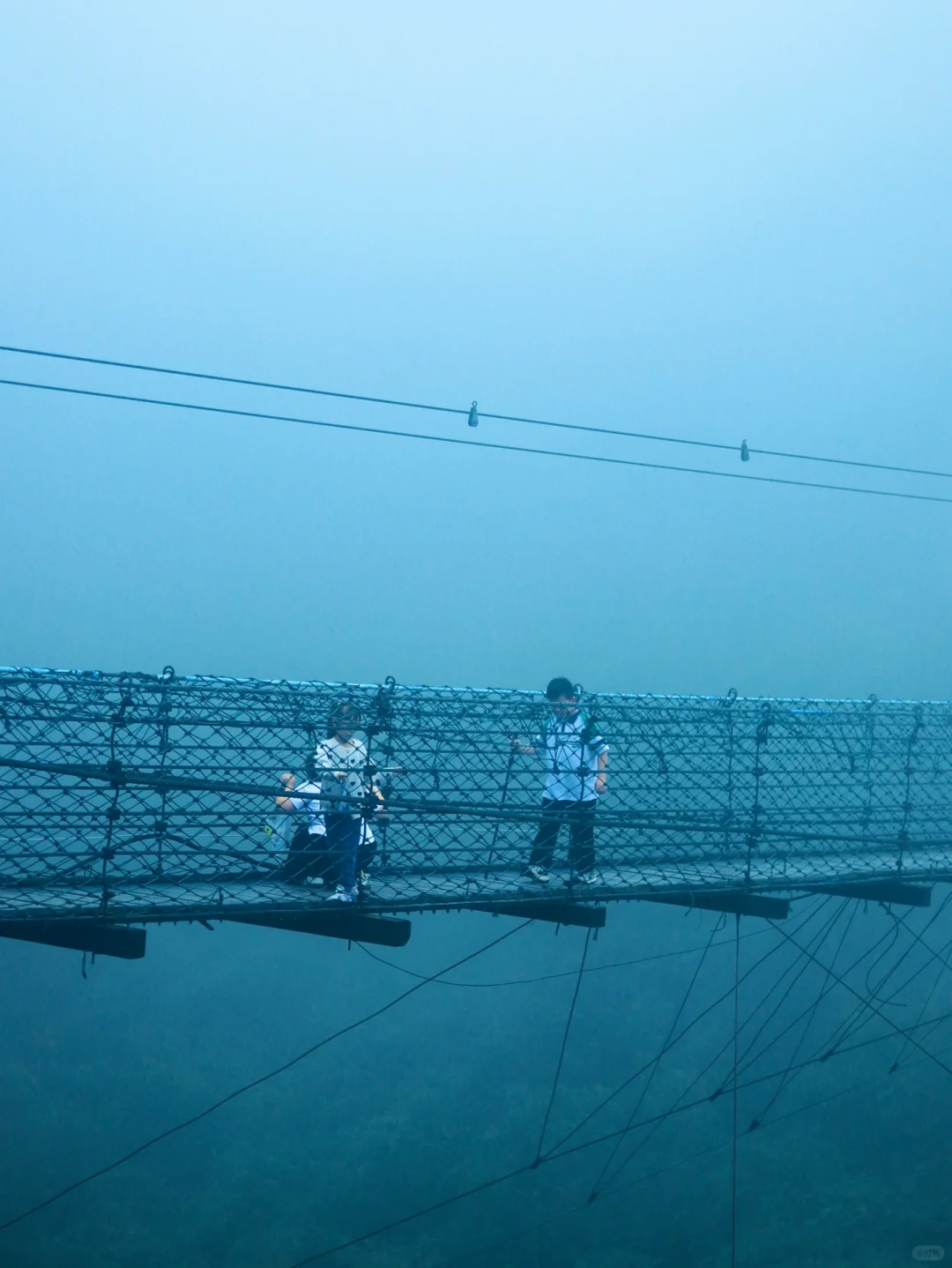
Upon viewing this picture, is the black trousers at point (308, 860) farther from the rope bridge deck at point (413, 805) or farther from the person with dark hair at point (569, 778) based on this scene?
the person with dark hair at point (569, 778)

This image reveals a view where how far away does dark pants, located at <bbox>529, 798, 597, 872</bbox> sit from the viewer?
157 inches

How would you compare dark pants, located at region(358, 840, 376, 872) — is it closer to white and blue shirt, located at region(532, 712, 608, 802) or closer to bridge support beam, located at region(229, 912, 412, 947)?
bridge support beam, located at region(229, 912, 412, 947)

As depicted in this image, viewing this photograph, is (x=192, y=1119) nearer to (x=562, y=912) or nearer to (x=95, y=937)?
(x=562, y=912)

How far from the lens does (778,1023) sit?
8547mm

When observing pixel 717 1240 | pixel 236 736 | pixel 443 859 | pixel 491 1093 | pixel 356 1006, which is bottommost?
pixel 717 1240

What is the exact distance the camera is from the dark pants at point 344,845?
11.8 ft

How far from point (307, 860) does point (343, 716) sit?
589 mm

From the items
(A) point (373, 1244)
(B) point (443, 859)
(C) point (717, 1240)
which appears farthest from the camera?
(C) point (717, 1240)

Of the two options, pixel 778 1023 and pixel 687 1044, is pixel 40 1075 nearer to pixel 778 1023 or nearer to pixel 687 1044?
pixel 687 1044

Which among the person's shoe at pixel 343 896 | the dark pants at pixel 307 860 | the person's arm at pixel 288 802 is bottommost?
the person's shoe at pixel 343 896

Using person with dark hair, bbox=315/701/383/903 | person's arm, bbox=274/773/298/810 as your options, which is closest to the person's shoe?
person with dark hair, bbox=315/701/383/903

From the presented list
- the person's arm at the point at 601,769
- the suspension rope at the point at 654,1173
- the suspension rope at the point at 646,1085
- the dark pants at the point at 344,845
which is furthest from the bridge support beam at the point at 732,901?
the suspension rope at the point at 654,1173

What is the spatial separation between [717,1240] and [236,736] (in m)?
6.53

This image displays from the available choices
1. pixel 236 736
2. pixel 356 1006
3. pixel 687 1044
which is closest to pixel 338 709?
pixel 236 736
